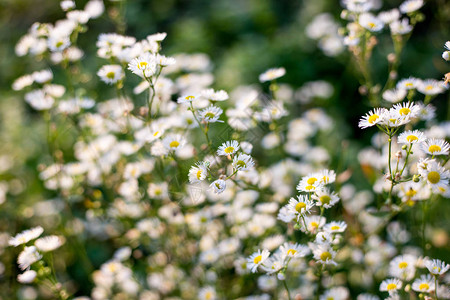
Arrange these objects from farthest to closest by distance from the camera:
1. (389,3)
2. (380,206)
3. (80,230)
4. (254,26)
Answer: (254,26) → (389,3) → (80,230) → (380,206)

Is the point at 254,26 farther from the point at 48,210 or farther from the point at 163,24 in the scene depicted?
the point at 48,210

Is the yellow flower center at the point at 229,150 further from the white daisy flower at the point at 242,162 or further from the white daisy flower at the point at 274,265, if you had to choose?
the white daisy flower at the point at 274,265

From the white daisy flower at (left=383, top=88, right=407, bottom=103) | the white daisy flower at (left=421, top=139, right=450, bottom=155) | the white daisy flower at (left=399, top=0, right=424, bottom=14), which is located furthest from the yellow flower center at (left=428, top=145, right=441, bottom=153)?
the white daisy flower at (left=399, top=0, right=424, bottom=14)

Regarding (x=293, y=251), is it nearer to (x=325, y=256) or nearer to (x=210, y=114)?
(x=325, y=256)

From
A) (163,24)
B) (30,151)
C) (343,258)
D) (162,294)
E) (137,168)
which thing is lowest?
(162,294)

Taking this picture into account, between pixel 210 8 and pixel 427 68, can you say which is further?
pixel 210 8

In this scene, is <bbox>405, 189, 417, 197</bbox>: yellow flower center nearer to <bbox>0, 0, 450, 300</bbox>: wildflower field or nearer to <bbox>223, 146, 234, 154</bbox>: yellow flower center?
<bbox>0, 0, 450, 300</bbox>: wildflower field

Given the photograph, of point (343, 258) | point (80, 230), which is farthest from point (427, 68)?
point (80, 230)

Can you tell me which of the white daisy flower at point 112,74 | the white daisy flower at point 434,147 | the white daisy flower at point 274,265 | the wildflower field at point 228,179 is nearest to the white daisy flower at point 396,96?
the wildflower field at point 228,179

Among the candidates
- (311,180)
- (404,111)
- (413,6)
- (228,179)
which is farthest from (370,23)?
(228,179)
